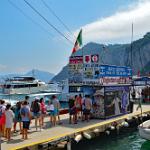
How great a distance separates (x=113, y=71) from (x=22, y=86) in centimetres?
5133

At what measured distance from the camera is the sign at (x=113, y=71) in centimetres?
2739

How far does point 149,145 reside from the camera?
24.6 meters

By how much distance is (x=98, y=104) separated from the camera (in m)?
27.2

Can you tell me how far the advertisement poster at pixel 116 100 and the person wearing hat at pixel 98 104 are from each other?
384mm

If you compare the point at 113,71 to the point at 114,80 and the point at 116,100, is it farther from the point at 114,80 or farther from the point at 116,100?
the point at 116,100

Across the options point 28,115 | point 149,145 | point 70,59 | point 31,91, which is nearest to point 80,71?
point 70,59

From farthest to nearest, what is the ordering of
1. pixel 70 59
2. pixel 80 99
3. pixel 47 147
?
pixel 70 59 → pixel 80 99 → pixel 47 147

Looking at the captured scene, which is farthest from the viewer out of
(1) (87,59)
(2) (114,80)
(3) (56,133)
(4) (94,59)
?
(2) (114,80)

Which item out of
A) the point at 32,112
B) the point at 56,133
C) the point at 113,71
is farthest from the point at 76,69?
the point at 56,133

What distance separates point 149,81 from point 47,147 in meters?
29.5

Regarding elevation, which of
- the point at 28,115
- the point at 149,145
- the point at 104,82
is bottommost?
the point at 149,145

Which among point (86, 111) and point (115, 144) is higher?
point (86, 111)

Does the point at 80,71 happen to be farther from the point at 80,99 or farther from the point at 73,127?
the point at 73,127

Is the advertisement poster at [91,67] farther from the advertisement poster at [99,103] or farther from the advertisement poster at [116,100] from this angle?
the advertisement poster at [116,100]
